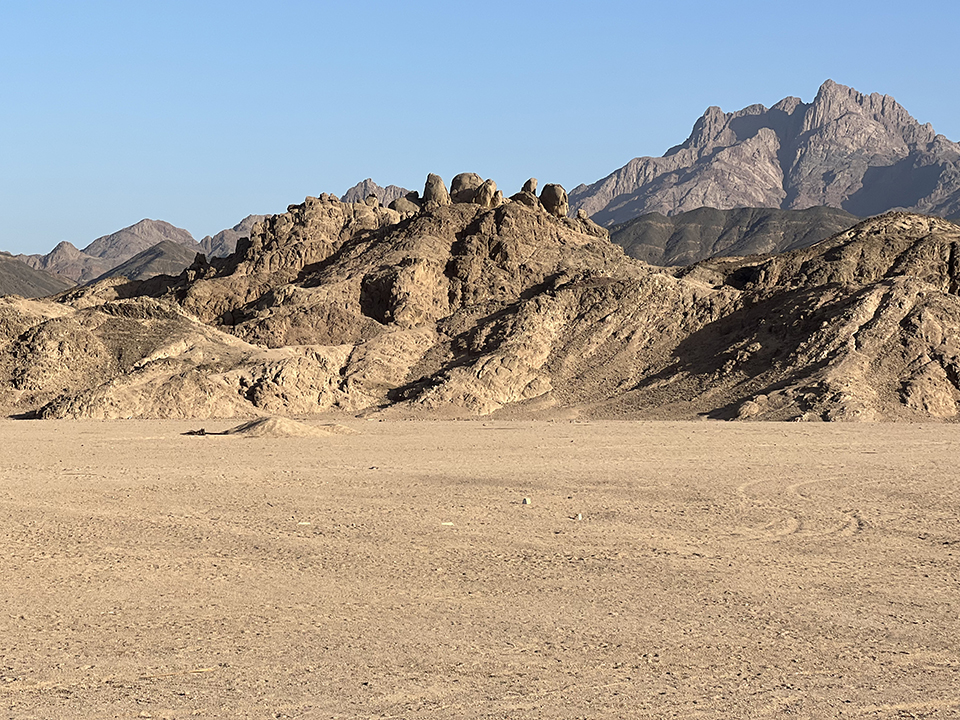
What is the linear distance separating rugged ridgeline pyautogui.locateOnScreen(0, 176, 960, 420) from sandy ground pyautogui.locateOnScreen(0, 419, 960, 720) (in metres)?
11.4

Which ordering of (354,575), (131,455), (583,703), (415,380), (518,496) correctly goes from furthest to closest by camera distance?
(415,380) → (131,455) → (518,496) → (354,575) → (583,703)

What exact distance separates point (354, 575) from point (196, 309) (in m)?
33.0

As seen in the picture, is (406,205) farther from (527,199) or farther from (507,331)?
(507,331)

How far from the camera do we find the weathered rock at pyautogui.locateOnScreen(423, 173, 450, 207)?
48875 mm

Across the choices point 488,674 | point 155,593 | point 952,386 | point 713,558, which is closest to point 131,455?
point 155,593

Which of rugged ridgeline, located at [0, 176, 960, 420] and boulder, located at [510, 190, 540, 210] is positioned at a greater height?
boulder, located at [510, 190, 540, 210]

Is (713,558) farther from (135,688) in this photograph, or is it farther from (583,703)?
(135,688)

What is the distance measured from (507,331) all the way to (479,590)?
25.6 m

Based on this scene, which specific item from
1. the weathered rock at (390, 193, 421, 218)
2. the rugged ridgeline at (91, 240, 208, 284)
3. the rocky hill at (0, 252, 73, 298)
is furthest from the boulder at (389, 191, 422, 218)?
the rugged ridgeline at (91, 240, 208, 284)

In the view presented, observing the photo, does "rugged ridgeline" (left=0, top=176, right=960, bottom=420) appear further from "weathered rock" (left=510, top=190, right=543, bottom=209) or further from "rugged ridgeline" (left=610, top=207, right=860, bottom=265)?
"rugged ridgeline" (left=610, top=207, right=860, bottom=265)

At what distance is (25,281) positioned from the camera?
134 m

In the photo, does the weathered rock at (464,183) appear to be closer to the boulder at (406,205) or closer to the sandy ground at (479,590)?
the boulder at (406,205)

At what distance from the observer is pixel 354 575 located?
10609 mm

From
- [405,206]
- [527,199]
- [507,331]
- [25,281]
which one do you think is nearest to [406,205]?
[405,206]
